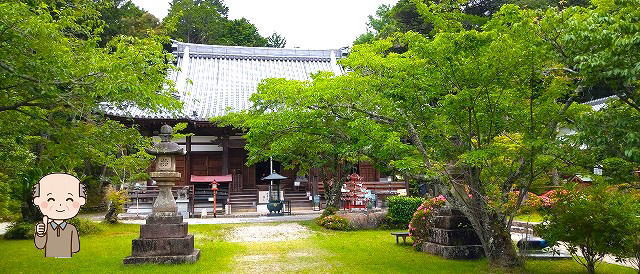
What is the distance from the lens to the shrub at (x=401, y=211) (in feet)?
52.3

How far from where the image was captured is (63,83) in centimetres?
648

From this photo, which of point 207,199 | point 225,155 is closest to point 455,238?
point 207,199

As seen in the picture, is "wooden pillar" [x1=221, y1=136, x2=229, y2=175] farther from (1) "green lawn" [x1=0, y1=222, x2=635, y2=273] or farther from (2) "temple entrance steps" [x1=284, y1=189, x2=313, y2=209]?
(1) "green lawn" [x1=0, y1=222, x2=635, y2=273]

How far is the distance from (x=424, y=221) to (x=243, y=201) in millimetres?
11948

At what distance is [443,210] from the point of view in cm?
1043

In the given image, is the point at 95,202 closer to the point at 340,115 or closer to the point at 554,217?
the point at 340,115

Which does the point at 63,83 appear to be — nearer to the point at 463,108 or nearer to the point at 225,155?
the point at 463,108

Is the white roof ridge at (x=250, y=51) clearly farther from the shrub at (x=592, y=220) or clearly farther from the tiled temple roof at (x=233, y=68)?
the shrub at (x=592, y=220)

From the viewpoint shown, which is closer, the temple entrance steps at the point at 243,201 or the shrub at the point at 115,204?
the shrub at the point at 115,204

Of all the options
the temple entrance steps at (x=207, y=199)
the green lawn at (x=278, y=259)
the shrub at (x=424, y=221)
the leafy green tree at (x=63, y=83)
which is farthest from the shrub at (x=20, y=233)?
the shrub at (x=424, y=221)

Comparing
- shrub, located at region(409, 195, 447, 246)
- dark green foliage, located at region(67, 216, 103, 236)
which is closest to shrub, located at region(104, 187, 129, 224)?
dark green foliage, located at region(67, 216, 103, 236)

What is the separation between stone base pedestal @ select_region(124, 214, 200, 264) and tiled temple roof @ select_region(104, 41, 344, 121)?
12.0 m

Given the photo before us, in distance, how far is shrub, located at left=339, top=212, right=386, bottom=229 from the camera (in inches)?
621

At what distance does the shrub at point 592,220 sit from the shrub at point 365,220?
7.98 metres
